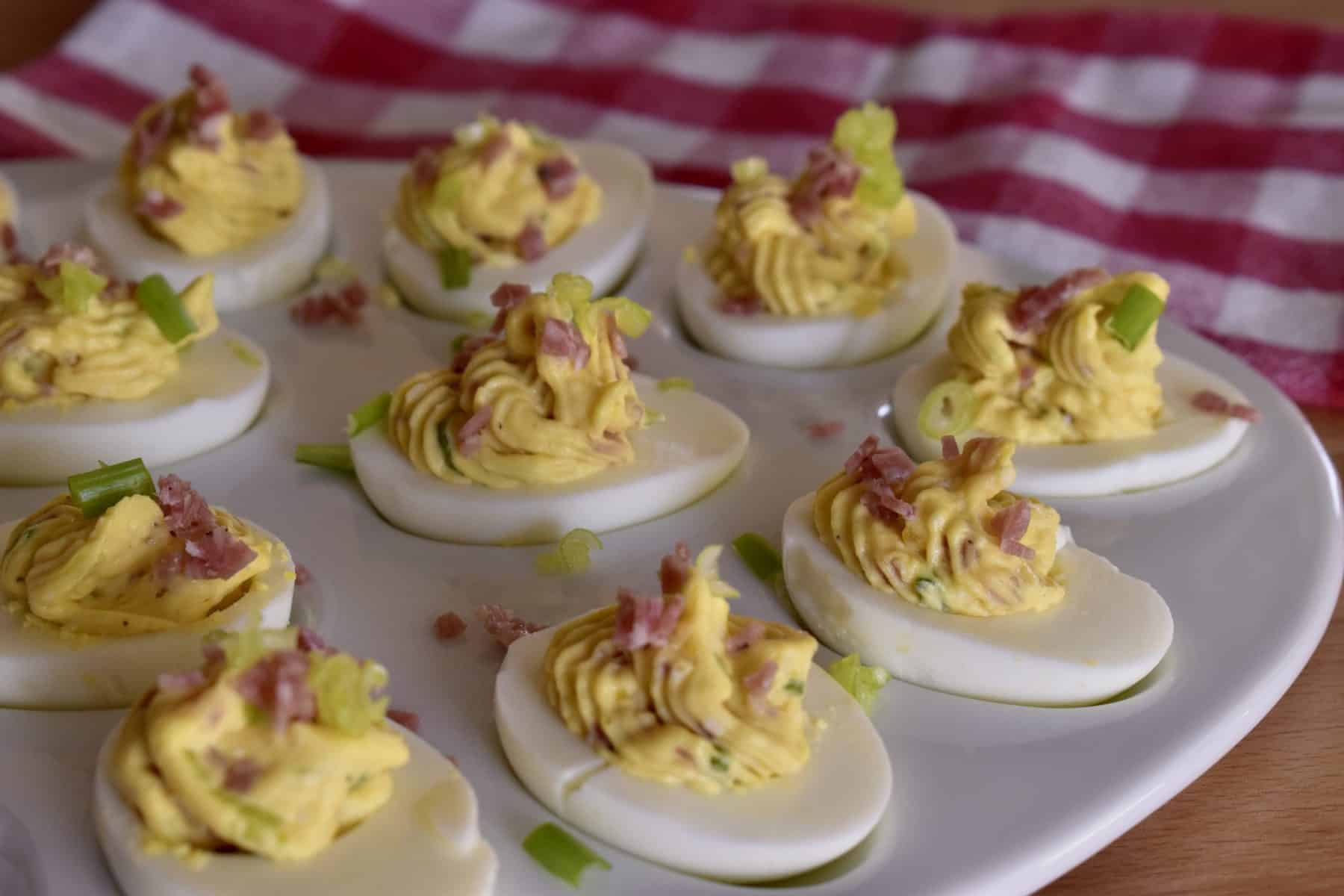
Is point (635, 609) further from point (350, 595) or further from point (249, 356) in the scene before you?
point (249, 356)

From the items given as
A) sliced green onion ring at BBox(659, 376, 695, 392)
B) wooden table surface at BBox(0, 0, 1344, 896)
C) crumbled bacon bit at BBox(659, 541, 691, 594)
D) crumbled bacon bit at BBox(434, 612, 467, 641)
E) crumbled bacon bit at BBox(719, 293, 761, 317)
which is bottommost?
wooden table surface at BBox(0, 0, 1344, 896)

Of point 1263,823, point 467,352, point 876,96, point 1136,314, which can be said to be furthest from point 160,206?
point 1263,823

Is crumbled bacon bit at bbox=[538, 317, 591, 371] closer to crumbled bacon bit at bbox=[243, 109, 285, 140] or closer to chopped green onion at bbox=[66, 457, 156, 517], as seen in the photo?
chopped green onion at bbox=[66, 457, 156, 517]

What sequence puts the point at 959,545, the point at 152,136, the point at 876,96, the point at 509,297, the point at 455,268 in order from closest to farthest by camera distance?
the point at 959,545, the point at 509,297, the point at 455,268, the point at 152,136, the point at 876,96

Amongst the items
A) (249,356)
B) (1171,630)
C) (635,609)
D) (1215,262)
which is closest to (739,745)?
(635,609)

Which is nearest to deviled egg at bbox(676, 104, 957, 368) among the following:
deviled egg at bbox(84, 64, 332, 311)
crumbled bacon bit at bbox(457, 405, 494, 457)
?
crumbled bacon bit at bbox(457, 405, 494, 457)

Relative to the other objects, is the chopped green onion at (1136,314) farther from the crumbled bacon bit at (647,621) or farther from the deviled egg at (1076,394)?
the crumbled bacon bit at (647,621)

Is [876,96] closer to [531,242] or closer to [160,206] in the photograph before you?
[531,242]
